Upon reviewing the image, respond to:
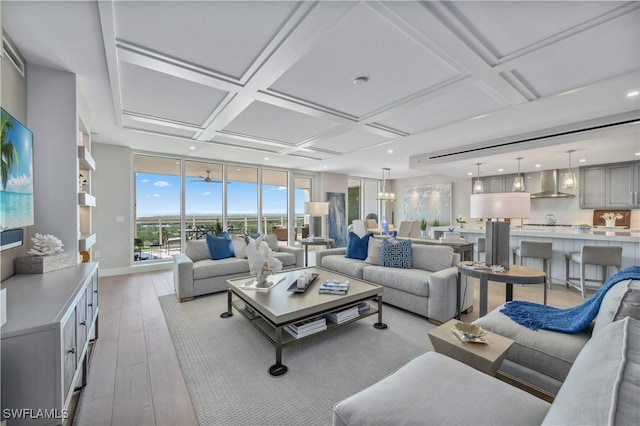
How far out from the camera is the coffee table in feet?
6.77

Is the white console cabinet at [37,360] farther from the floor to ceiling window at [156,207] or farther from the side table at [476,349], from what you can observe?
the floor to ceiling window at [156,207]

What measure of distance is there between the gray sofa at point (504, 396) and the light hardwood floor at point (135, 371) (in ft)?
4.11

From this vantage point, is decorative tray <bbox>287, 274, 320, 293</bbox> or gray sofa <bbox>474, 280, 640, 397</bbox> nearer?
gray sofa <bbox>474, 280, 640, 397</bbox>

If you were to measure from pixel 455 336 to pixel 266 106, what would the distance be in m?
3.02

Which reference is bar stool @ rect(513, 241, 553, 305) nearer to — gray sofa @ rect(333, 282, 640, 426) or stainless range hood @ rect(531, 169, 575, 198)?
stainless range hood @ rect(531, 169, 575, 198)

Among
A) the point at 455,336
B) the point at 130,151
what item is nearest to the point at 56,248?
the point at 455,336

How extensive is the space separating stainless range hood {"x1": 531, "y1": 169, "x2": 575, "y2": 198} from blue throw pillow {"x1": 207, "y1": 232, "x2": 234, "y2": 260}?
291 inches

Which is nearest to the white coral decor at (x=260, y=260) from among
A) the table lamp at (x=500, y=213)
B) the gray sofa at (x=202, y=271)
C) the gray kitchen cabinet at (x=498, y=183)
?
the gray sofa at (x=202, y=271)

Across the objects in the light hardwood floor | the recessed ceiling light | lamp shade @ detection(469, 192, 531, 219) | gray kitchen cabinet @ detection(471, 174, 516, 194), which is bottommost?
the light hardwood floor

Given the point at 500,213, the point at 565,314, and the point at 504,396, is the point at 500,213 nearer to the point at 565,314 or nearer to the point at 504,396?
the point at 565,314

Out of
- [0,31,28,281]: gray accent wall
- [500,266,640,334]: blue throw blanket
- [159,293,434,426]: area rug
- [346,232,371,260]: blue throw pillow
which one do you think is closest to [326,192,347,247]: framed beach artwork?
[346,232,371,260]: blue throw pillow

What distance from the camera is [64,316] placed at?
1344 mm

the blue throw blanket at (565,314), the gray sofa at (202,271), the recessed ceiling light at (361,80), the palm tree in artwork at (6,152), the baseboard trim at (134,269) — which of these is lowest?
the baseboard trim at (134,269)

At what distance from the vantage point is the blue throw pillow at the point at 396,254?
3.53 metres
